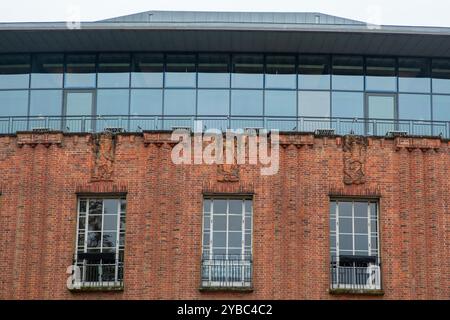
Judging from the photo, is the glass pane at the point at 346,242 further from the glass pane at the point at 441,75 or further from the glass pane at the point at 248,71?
the glass pane at the point at 441,75

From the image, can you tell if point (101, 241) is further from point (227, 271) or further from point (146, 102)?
point (146, 102)

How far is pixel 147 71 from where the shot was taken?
3466 cm

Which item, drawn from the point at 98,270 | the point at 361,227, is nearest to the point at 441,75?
the point at 361,227

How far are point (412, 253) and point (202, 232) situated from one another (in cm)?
641

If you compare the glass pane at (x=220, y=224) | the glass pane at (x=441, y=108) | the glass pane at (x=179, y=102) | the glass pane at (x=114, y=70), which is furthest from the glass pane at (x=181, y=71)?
the glass pane at (x=441, y=108)

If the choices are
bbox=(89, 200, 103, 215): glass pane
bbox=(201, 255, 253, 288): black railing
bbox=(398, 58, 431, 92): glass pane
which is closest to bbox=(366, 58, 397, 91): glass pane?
bbox=(398, 58, 431, 92): glass pane

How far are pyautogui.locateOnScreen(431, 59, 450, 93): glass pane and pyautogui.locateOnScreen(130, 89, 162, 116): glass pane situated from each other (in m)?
9.66

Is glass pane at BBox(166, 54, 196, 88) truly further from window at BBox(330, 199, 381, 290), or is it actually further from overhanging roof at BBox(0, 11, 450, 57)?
window at BBox(330, 199, 381, 290)

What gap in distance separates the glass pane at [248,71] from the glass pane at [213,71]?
28 cm

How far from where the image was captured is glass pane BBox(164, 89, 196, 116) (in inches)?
1339

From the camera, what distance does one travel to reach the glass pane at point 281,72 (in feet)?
113

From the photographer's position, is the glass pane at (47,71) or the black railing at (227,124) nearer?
the black railing at (227,124)

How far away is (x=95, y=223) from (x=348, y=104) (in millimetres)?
9962
